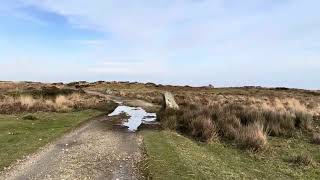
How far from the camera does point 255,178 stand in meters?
13.3

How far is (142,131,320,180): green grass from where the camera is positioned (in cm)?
1318

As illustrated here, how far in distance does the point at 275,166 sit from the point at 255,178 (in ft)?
8.49

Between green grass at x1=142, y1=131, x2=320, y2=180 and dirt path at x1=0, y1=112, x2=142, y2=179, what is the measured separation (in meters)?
0.73

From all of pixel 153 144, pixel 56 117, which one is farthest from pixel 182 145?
pixel 56 117

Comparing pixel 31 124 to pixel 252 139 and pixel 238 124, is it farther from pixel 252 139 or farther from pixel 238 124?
pixel 252 139

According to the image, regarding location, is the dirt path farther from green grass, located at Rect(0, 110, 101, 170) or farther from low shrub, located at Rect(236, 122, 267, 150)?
low shrub, located at Rect(236, 122, 267, 150)

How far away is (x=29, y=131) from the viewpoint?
21266 millimetres

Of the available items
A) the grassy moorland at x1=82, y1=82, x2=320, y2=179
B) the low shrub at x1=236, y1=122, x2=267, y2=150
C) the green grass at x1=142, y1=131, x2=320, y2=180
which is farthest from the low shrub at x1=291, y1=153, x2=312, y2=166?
the low shrub at x1=236, y1=122, x2=267, y2=150

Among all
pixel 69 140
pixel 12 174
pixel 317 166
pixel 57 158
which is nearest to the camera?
pixel 12 174

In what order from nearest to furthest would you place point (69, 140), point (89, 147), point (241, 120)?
point (89, 147), point (69, 140), point (241, 120)

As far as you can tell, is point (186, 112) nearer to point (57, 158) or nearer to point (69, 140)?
point (69, 140)

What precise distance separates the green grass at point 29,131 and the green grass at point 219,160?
460 centimetres

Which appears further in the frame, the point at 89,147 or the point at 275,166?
the point at 89,147

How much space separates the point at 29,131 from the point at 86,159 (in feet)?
25.1
